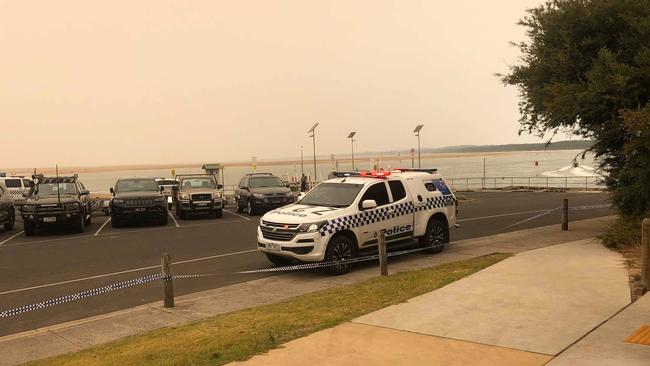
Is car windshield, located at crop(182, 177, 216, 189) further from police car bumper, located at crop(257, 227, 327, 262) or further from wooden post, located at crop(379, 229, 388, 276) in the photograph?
wooden post, located at crop(379, 229, 388, 276)

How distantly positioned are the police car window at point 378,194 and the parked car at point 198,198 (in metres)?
12.1

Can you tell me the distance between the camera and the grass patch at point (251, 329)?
17.6ft

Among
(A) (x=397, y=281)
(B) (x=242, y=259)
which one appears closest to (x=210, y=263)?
(B) (x=242, y=259)

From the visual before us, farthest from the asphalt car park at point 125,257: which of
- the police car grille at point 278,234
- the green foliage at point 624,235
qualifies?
the green foliage at point 624,235

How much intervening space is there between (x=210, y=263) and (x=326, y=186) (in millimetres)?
3041

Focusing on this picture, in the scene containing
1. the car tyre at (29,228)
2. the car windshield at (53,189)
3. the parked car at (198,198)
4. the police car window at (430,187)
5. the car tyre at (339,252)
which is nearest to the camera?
the car tyre at (339,252)

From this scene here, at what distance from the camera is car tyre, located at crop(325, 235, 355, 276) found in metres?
10.3

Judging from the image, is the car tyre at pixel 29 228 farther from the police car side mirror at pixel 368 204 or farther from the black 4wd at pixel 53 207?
the police car side mirror at pixel 368 204

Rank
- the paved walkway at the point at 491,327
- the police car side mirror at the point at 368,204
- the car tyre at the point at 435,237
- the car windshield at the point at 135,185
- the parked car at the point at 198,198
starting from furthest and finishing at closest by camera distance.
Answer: the parked car at the point at 198,198 < the car windshield at the point at 135,185 < the car tyre at the point at 435,237 < the police car side mirror at the point at 368,204 < the paved walkway at the point at 491,327

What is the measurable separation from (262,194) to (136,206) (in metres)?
5.67

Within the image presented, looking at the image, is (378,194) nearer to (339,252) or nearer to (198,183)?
(339,252)

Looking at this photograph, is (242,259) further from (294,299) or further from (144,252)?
(294,299)

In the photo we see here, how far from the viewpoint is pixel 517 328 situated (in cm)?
585

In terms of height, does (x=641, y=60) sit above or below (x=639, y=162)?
above
